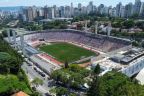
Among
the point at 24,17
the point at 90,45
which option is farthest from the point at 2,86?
the point at 24,17

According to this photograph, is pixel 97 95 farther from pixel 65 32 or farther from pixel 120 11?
pixel 120 11

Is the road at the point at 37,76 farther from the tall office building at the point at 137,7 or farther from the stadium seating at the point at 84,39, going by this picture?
the tall office building at the point at 137,7

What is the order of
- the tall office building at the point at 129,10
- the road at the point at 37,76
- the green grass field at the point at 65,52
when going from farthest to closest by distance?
the tall office building at the point at 129,10, the green grass field at the point at 65,52, the road at the point at 37,76

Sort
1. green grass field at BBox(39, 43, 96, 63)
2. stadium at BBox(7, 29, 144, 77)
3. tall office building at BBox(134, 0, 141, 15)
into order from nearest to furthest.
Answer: stadium at BBox(7, 29, 144, 77)
green grass field at BBox(39, 43, 96, 63)
tall office building at BBox(134, 0, 141, 15)

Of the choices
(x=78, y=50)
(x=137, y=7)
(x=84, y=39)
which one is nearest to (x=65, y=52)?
(x=78, y=50)

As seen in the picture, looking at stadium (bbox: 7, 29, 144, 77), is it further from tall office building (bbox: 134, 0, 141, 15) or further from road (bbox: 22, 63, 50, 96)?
tall office building (bbox: 134, 0, 141, 15)

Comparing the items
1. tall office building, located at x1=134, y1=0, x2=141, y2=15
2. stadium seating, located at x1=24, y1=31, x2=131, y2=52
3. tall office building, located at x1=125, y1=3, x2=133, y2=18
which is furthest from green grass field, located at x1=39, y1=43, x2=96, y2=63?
tall office building, located at x1=134, y1=0, x2=141, y2=15

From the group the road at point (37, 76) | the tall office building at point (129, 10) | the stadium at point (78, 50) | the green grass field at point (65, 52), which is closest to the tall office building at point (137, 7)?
the tall office building at point (129, 10)
